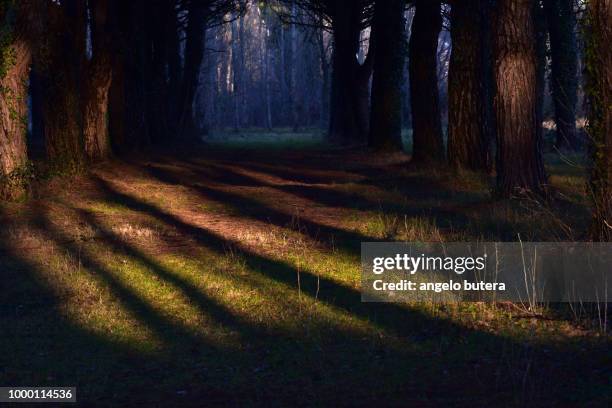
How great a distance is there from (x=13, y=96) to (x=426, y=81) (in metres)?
8.93

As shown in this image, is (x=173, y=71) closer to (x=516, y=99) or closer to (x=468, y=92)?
(x=468, y=92)

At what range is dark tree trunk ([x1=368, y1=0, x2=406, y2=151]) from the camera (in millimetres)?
25844

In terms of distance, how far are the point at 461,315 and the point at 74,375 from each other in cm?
338

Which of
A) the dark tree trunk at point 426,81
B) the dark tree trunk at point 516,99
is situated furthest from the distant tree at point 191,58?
the dark tree trunk at point 516,99

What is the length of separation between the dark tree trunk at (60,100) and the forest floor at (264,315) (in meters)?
1.85

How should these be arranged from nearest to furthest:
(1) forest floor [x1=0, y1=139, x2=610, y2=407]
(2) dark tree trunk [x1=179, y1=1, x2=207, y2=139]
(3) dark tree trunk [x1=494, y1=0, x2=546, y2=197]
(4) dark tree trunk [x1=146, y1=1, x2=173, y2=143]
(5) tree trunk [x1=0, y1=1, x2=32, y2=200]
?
(1) forest floor [x1=0, y1=139, x2=610, y2=407] < (3) dark tree trunk [x1=494, y1=0, x2=546, y2=197] < (5) tree trunk [x1=0, y1=1, x2=32, y2=200] < (4) dark tree trunk [x1=146, y1=1, x2=173, y2=143] < (2) dark tree trunk [x1=179, y1=1, x2=207, y2=139]

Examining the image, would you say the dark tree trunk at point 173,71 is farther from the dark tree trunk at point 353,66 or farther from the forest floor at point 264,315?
the forest floor at point 264,315

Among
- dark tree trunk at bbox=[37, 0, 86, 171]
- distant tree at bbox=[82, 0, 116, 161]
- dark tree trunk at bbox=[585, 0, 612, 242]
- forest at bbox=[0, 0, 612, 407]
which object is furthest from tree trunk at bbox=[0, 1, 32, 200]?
dark tree trunk at bbox=[585, 0, 612, 242]

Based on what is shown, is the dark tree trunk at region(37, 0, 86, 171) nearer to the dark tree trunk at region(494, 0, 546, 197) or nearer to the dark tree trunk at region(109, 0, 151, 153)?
the dark tree trunk at region(109, 0, 151, 153)

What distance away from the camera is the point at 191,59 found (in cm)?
3659

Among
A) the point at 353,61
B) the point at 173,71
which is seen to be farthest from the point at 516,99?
the point at 173,71

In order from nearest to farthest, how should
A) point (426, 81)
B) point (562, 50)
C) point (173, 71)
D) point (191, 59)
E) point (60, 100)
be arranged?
point (60, 100) → point (426, 81) → point (562, 50) → point (173, 71) → point (191, 59)

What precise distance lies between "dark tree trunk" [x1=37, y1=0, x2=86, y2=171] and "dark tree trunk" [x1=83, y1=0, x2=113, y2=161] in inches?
86.3

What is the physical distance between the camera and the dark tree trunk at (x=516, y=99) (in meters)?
13.6
